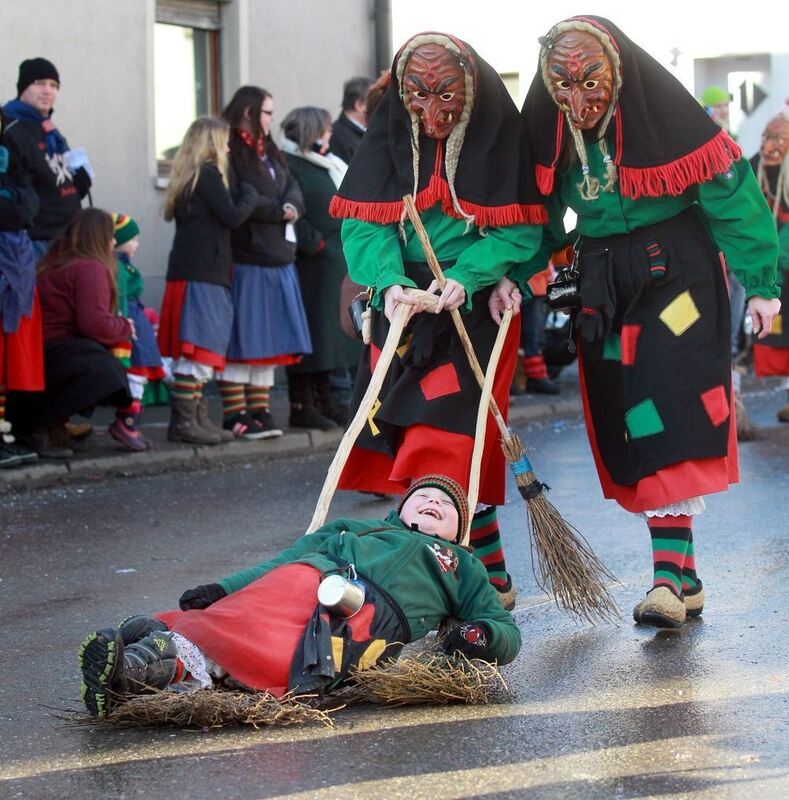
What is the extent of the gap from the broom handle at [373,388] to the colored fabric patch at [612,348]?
643mm

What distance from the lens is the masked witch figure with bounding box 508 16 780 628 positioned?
5.27 metres

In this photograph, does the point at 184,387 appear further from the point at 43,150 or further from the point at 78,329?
the point at 43,150

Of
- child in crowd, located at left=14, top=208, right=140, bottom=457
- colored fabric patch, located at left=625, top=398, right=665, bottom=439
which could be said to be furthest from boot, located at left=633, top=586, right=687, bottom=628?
child in crowd, located at left=14, top=208, right=140, bottom=457

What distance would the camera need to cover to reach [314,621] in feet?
14.3

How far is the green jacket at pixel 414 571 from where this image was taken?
4594mm

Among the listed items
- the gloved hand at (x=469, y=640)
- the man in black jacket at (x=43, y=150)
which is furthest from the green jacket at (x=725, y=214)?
the man in black jacket at (x=43, y=150)

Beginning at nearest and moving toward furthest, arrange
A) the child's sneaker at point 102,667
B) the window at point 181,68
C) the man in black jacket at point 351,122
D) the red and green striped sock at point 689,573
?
the child's sneaker at point 102,667
the red and green striped sock at point 689,573
the man in black jacket at point 351,122
the window at point 181,68

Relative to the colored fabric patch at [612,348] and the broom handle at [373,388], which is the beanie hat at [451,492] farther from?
the colored fabric patch at [612,348]

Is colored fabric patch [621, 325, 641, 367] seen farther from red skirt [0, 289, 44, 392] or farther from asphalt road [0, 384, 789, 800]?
red skirt [0, 289, 44, 392]

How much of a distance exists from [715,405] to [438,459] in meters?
0.93

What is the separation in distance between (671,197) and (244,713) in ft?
7.45

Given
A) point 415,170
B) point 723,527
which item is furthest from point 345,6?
point 415,170

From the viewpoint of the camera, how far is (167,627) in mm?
4402

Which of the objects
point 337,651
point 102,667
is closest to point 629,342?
point 337,651
